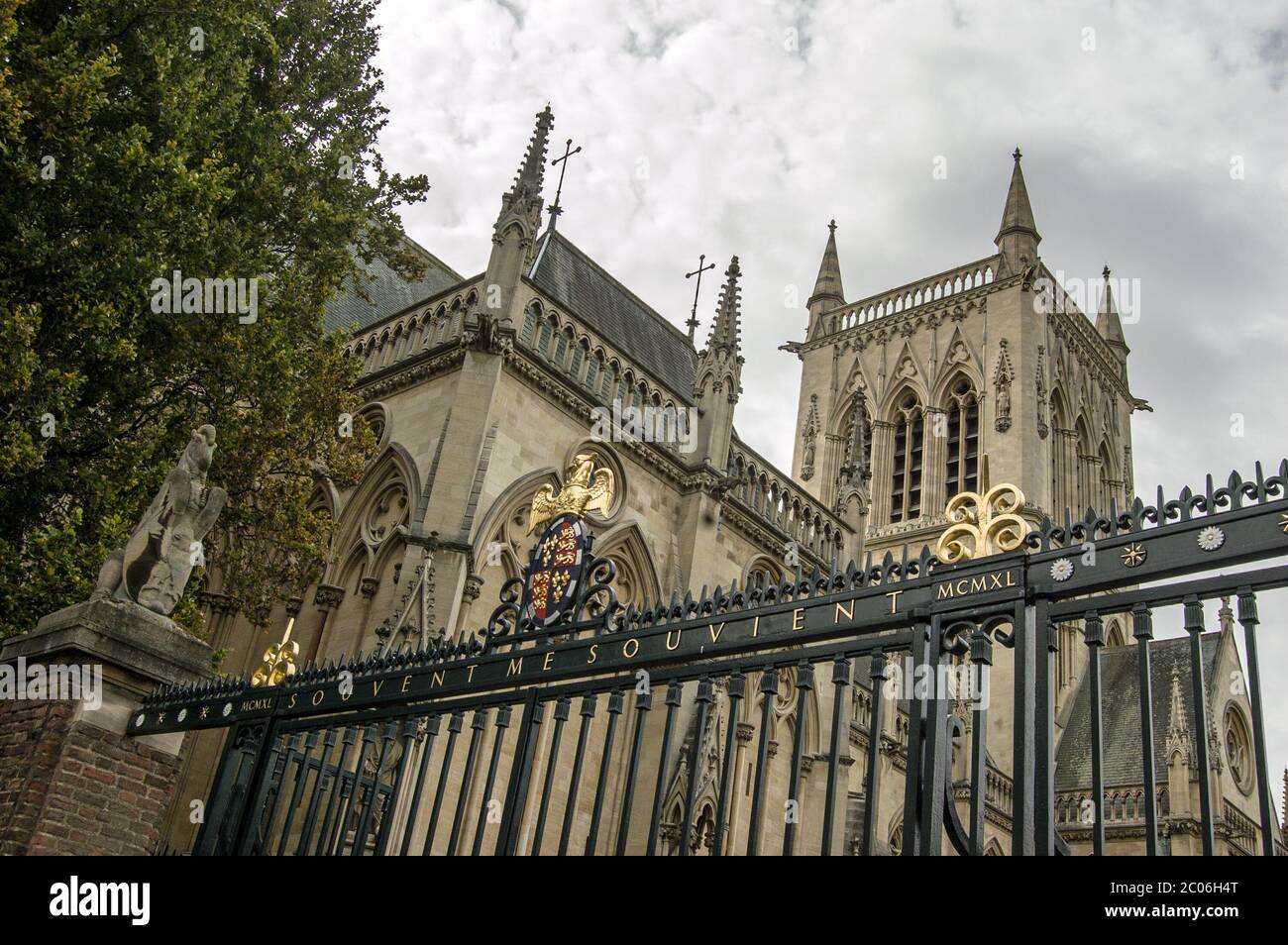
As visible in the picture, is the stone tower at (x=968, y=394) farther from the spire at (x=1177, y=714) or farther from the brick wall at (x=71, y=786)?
the brick wall at (x=71, y=786)

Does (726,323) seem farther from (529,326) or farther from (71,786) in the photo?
(71,786)

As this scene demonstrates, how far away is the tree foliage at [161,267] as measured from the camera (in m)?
9.21

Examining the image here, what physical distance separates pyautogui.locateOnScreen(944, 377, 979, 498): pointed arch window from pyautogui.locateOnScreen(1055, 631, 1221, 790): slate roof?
23.2 feet

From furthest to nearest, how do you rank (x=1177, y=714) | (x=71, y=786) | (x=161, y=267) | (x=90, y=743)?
1. (x=1177, y=714)
2. (x=161, y=267)
3. (x=90, y=743)
4. (x=71, y=786)

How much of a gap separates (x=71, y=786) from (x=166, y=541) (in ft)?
5.32

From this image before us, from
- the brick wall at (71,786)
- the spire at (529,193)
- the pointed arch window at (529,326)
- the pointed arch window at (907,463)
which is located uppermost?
the pointed arch window at (907,463)

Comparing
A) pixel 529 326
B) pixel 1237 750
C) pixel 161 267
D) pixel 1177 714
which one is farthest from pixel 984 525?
pixel 1237 750

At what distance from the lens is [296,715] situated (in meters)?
6.31

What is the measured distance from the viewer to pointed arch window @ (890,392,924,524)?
127ft

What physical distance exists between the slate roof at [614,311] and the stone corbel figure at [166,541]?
11.9 metres

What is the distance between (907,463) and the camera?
39.6 meters

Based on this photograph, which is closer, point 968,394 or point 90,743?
point 90,743

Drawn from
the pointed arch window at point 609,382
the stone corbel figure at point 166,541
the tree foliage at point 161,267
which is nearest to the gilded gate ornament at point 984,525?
the stone corbel figure at point 166,541

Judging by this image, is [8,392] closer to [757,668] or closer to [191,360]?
[191,360]
